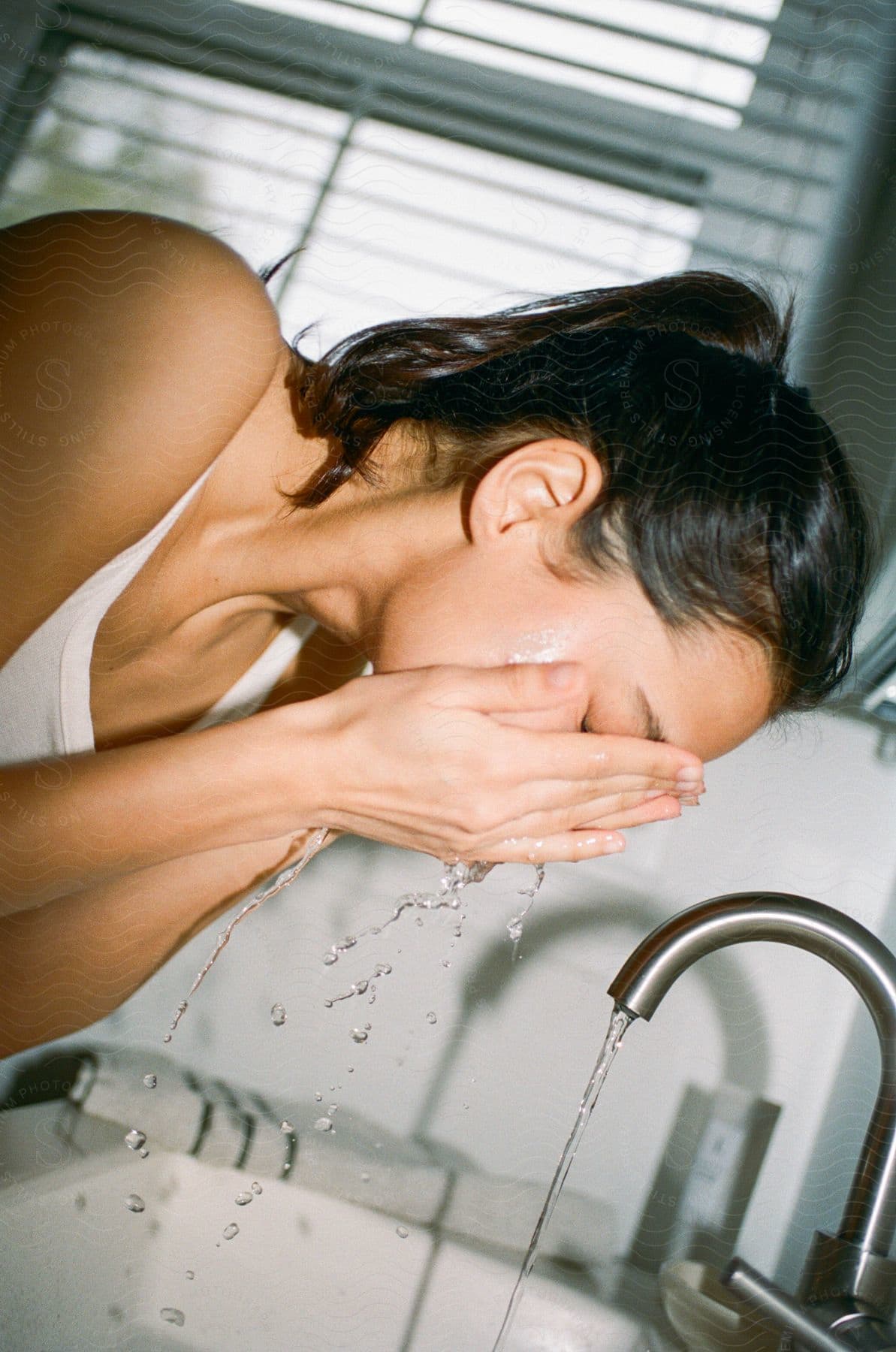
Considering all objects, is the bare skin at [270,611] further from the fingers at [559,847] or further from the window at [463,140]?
the window at [463,140]

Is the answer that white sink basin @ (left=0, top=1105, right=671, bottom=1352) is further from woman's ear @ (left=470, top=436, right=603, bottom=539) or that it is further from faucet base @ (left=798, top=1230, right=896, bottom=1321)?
woman's ear @ (left=470, top=436, right=603, bottom=539)

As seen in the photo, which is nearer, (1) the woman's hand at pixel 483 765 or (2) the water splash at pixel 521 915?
(1) the woman's hand at pixel 483 765

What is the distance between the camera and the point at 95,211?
23.4 inches

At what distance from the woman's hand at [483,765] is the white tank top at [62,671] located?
0.16 meters

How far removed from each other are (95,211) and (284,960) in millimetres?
474

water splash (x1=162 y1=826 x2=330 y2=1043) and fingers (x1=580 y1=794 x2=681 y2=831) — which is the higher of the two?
fingers (x1=580 y1=794 x2=681 y2=831)

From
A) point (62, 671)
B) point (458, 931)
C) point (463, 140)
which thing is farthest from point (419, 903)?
point (463, 140)

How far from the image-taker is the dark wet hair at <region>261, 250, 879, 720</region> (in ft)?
1.51

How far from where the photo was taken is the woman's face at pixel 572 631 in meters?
0.45

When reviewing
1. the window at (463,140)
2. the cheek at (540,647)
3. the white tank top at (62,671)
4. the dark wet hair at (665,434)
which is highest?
the window at (463,140)

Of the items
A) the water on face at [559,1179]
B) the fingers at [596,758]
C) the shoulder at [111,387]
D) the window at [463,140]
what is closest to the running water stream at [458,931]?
the water on face at [559,1179]

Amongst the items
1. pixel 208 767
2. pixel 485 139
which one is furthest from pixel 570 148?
pixel 208 767

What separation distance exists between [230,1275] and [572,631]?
423 millimetres

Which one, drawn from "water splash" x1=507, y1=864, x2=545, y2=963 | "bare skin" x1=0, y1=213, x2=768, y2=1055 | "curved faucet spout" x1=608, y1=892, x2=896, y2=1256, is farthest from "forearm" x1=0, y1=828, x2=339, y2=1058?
"curved faucet spout" x1=608, y1=892, x2=896, y2=1256
